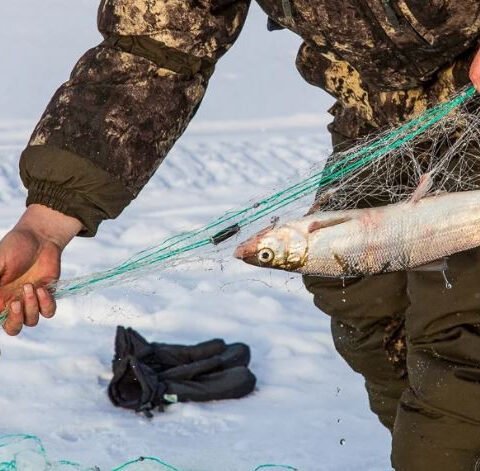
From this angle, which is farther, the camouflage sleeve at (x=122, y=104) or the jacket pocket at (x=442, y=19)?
the camouflage sleeve at (x=122, y=104)

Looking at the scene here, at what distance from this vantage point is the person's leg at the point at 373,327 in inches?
126

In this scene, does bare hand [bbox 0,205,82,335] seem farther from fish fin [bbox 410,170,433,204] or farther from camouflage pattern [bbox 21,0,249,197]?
fish fin [bbox 410,170,433,204]

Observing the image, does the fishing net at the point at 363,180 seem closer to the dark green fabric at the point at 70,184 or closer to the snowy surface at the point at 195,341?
the dark green fabric at the point at 70,184

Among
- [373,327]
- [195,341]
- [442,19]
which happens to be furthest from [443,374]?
[195,341]

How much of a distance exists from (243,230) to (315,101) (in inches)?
339

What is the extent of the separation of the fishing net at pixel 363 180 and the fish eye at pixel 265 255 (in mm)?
368

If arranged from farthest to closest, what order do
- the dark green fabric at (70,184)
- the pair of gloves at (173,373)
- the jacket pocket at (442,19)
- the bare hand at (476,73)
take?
1. the pair of gloves at (173,373)
2. the dark green fabric at (70,184)
3. the jacket pocket at (442,19)
4. the bare hand at (476,73)

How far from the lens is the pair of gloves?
4.34m

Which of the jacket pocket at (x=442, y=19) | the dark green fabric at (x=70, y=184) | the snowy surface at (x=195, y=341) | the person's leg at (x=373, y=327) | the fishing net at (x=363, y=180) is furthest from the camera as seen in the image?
the snowy surface at (x=195, y=341)

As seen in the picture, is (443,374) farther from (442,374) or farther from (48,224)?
(48,224)

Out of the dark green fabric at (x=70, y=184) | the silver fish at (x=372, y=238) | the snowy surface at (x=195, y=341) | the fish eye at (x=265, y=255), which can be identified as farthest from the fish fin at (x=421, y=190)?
the snowy surface at (x=195, y=341)

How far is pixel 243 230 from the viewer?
283cm

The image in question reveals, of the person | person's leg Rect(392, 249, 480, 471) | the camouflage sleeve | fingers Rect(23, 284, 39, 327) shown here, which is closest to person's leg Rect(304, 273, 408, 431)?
the person

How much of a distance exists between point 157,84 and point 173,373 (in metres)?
1.74
